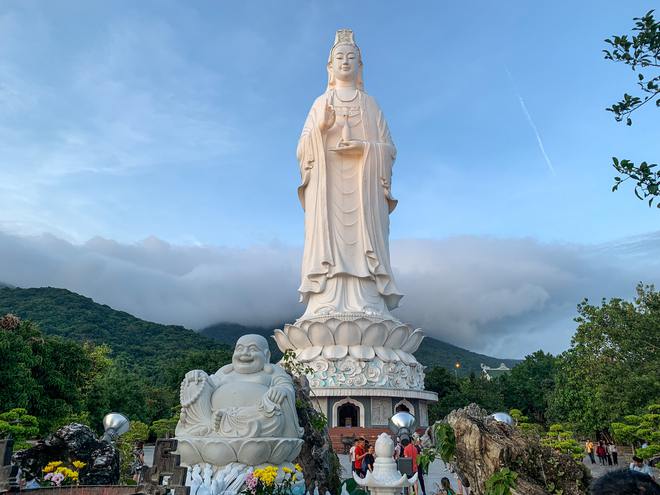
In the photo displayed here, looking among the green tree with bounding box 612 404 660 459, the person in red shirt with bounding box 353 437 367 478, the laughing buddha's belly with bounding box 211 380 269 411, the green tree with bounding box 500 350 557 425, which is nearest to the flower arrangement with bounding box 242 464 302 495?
the laughing buddha's belly with bounding box 211 380 269 411

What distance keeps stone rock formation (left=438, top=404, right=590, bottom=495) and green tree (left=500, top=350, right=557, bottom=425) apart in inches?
1170

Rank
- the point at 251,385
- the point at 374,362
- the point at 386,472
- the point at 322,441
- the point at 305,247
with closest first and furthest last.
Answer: the point at 386,472
the point at 251,385
the point at 322,441
the point at 374,362
the point at 305,247

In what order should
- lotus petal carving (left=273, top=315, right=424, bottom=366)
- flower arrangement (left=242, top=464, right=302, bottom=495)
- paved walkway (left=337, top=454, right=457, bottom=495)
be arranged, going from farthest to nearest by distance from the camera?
lotus petal carving (left=273, top=315, right=424, bottom=366), paved walkway (left=337, top=454, right=457, bottom=495), flower arrangement (left=242, top=464, right=302, bottom=495)

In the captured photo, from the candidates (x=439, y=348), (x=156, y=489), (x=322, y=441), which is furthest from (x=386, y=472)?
(x=439, y=348)

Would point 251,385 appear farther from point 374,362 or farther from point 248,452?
point 374,362

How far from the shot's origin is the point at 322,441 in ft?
23.1

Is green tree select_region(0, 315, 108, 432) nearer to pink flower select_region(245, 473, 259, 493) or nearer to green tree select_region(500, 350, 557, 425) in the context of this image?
pink flower select_region(245, 473, 259, 493)

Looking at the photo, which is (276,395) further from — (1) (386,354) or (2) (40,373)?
(2) (40,373)

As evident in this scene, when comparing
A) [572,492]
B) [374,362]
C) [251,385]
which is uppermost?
[374,362]

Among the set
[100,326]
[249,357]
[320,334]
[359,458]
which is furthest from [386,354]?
[100,326]

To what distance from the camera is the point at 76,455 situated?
606 centimetres

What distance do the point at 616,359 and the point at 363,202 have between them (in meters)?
9.43

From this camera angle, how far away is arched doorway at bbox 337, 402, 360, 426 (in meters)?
16.2

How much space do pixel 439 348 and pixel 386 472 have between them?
7363cm
